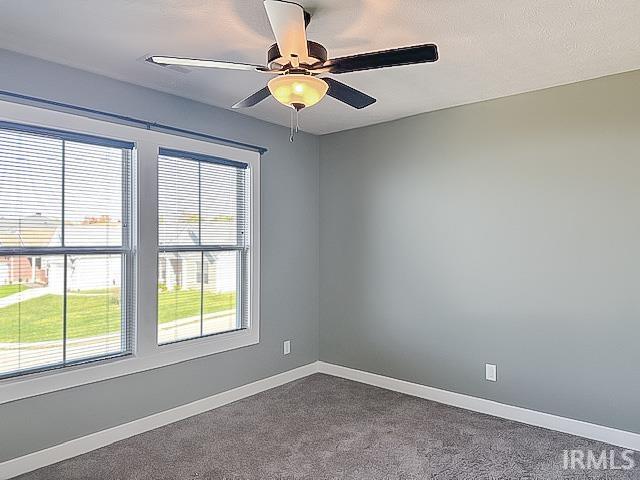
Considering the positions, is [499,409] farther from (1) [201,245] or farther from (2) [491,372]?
(1) [201,245]

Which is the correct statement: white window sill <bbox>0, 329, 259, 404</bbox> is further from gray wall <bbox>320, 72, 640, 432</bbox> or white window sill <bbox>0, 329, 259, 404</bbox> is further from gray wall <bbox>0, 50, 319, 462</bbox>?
gray wall <bbox>320, 72, 640, 432</bbox>

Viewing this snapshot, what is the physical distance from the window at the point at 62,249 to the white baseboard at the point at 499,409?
220 cm

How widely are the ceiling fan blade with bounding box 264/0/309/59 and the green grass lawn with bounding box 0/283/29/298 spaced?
2.09 metres

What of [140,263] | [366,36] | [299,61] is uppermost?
[366,36]

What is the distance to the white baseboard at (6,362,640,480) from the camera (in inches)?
114

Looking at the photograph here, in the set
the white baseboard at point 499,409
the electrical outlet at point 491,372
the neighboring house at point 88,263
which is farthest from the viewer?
the electrical outlet at point 491,372

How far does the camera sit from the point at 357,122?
4.39 m

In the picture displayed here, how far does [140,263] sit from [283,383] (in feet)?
6.17

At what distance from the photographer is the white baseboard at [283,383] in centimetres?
290

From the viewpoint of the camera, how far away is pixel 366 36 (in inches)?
99.9

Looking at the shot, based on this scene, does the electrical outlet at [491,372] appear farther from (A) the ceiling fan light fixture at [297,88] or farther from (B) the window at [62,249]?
(B) the window at [62,249]

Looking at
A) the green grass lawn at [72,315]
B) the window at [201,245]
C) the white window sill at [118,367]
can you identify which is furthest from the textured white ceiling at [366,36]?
the white window sill at [118,367]

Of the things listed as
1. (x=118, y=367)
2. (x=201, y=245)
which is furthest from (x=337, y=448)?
(x=201, y=245)

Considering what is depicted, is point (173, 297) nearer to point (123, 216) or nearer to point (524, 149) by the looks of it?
point (123, 216)
